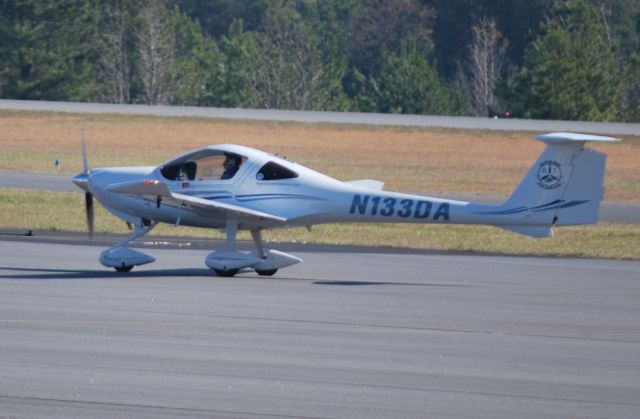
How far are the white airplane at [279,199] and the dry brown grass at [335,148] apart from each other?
64.5 ft

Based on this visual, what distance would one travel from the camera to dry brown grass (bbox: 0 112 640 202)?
4391 centimetres

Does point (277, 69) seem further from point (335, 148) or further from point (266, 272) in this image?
point (266, 272)

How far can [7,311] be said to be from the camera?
14.8 meters

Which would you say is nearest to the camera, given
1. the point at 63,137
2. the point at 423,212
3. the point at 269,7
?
the point at 423,212

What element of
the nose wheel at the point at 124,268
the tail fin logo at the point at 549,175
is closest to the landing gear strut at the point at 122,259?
the nose wheel at the point at 124,268

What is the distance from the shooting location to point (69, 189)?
3597 centimetres

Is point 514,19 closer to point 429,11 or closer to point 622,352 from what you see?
point 429,11

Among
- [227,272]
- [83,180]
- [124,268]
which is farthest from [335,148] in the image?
[227,272]

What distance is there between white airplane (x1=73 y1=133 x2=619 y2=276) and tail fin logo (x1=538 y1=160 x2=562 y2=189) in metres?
0.01

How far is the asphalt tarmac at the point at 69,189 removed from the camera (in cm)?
3262

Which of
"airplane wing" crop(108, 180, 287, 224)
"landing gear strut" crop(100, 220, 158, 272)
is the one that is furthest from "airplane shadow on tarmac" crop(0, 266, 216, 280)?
"airplane wing" crop(108, 180, 287, 224)

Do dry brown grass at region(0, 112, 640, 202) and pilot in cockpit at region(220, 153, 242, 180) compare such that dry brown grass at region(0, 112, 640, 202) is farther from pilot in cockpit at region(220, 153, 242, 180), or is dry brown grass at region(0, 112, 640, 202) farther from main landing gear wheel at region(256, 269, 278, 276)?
pilot in cockpit at region(220, 153, 242, 180)

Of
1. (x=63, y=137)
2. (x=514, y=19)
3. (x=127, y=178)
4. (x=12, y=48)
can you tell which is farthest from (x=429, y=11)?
(x=127, y=178)

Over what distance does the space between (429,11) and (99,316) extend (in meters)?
88.3
